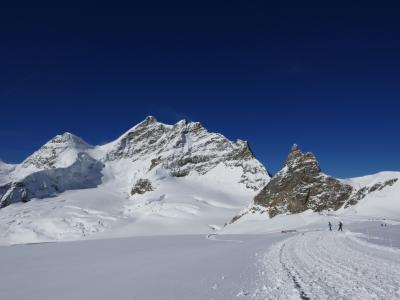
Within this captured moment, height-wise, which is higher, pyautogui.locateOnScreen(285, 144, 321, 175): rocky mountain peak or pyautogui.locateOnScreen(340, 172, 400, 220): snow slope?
pyautogui.locateOnScreen(285, 144, 321, 175): rocky mountain peak

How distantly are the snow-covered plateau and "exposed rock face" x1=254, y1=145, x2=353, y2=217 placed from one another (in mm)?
307

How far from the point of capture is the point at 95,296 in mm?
14852

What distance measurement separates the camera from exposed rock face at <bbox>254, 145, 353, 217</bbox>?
116m

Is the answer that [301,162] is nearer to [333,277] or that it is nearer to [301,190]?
[301,190]

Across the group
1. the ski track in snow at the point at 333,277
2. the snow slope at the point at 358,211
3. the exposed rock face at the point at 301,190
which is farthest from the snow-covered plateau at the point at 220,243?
the snow slope at the point at 358,211

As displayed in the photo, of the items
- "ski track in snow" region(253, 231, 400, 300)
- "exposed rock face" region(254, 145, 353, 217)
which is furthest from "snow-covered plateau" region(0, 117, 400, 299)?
"exposed rock face" region(254, 145, 353, 217)

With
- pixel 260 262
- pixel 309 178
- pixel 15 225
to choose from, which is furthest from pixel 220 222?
pixel 260 262

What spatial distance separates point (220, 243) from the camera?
46625mm

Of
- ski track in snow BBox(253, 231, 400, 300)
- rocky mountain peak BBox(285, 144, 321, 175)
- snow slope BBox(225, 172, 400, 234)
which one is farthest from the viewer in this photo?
rocky mountain peak BBox(285, 144, 321, 175)

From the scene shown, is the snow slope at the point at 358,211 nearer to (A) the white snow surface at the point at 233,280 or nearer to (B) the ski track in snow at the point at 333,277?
(B) the ski track in snow at the point at 333,277

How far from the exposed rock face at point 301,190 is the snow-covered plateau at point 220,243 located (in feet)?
1.01

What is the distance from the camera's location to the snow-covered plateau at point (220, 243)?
15367mm

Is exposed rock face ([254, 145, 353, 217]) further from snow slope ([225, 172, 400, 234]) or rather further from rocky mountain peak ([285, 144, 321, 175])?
snow slope ([225, 172, 400, 234])

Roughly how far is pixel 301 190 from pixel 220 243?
78.1 meters
